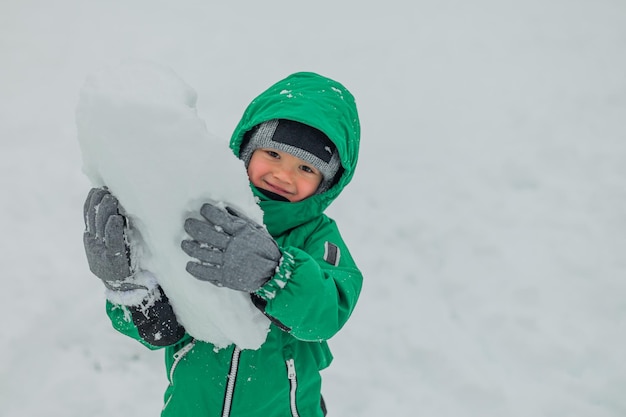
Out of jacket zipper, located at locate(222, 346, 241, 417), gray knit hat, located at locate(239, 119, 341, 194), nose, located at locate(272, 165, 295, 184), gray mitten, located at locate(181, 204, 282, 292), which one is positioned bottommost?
jacket zipper, located at locate(222, 346, 241, 417)

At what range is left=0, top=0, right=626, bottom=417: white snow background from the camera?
9.24 ft

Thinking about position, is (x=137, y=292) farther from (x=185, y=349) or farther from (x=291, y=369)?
(x=291, y=369)

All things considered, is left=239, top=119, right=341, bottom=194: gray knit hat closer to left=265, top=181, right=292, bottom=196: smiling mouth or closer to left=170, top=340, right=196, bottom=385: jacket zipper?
left=265, top=181, right=292, bottom=196: smiling mouth

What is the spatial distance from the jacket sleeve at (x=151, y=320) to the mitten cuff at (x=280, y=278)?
295 mm

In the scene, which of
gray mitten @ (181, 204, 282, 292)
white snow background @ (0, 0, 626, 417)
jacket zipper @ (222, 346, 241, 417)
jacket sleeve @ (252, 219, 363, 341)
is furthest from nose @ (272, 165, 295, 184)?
white snow background @ (0, 0, 626, 417)

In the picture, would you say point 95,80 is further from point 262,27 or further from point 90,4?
point 90,4

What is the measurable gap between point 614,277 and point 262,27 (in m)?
4.35

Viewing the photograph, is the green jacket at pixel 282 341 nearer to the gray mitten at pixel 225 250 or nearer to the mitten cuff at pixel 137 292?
the mitten cuff at pixel 137 292

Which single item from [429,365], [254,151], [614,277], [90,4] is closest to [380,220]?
[429,365]

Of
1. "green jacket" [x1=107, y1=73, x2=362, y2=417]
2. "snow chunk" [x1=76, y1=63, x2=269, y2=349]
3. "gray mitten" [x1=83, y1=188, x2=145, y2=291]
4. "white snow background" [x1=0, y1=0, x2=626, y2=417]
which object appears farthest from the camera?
"white snow background" [x1=0, y1=0, x2=626, y2=417]

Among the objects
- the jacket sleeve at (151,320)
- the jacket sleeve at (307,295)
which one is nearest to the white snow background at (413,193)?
the jacket sleeve at (151,320)

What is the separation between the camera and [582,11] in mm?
6727

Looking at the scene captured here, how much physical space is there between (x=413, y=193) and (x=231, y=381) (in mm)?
2773

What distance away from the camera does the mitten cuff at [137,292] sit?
1348mm
